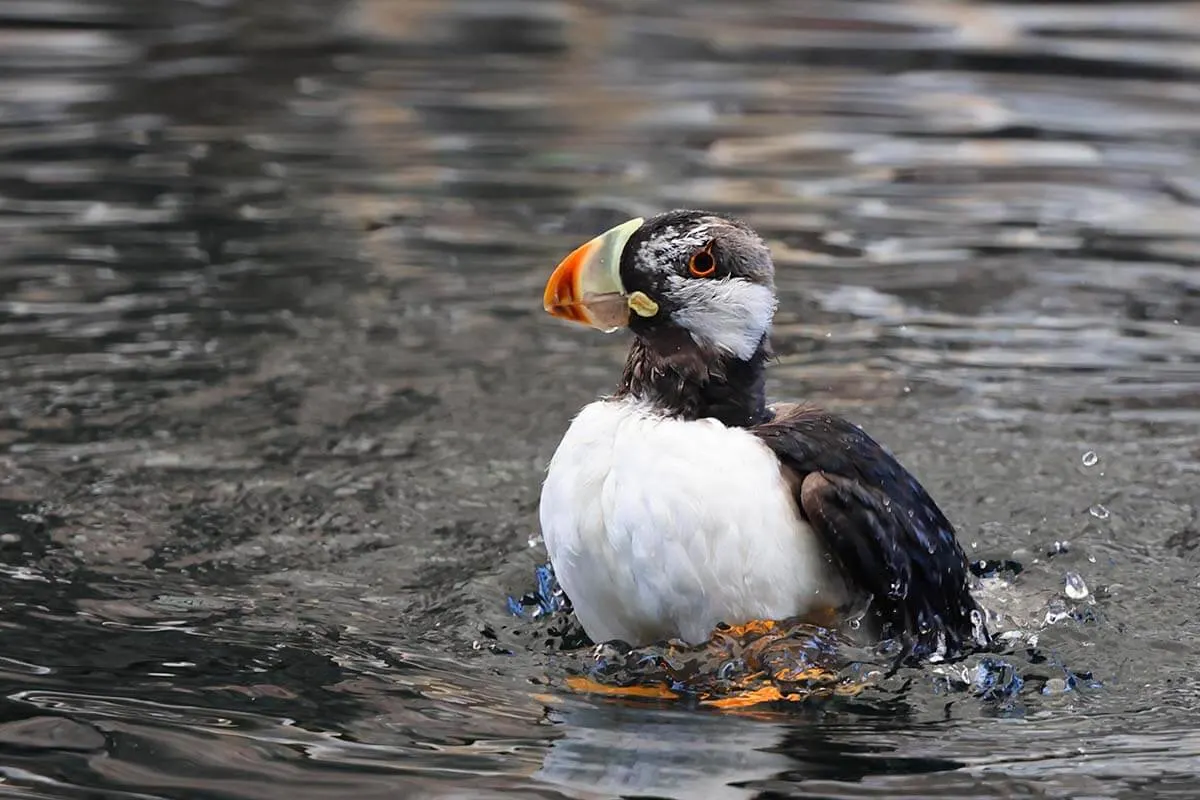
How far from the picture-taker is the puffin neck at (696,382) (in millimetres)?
4355

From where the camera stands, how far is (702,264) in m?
4.39

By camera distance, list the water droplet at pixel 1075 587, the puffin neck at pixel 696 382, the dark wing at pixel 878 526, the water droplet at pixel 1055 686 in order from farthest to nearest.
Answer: the water droplet at pixel 1075 587, the water droplet at pixel 1055 686, the puffin neck at pixel 696 382, the dark wing at pixel 878 526

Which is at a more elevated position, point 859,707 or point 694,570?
point 694,570

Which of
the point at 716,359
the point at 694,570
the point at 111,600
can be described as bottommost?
the point at 111,600

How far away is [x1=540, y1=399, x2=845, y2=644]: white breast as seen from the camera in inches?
162

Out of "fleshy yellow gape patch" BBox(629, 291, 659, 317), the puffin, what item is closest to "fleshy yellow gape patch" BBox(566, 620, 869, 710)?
the puffin

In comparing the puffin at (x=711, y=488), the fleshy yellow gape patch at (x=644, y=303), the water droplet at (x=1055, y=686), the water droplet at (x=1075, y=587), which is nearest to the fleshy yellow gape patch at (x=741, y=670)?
the puffin at (x=711, y=488)

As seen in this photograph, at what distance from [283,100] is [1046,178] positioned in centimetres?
447

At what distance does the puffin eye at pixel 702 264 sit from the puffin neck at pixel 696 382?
152mm

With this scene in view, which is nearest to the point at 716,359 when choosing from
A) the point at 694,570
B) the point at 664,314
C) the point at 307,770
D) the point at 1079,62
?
the point at 664,314

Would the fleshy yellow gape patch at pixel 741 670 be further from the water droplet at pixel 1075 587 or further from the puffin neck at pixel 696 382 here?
the water droplet at pixel 1075 587

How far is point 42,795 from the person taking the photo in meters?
3.71

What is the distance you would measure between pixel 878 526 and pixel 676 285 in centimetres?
69

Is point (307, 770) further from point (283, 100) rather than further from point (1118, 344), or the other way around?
point (283, 100)
